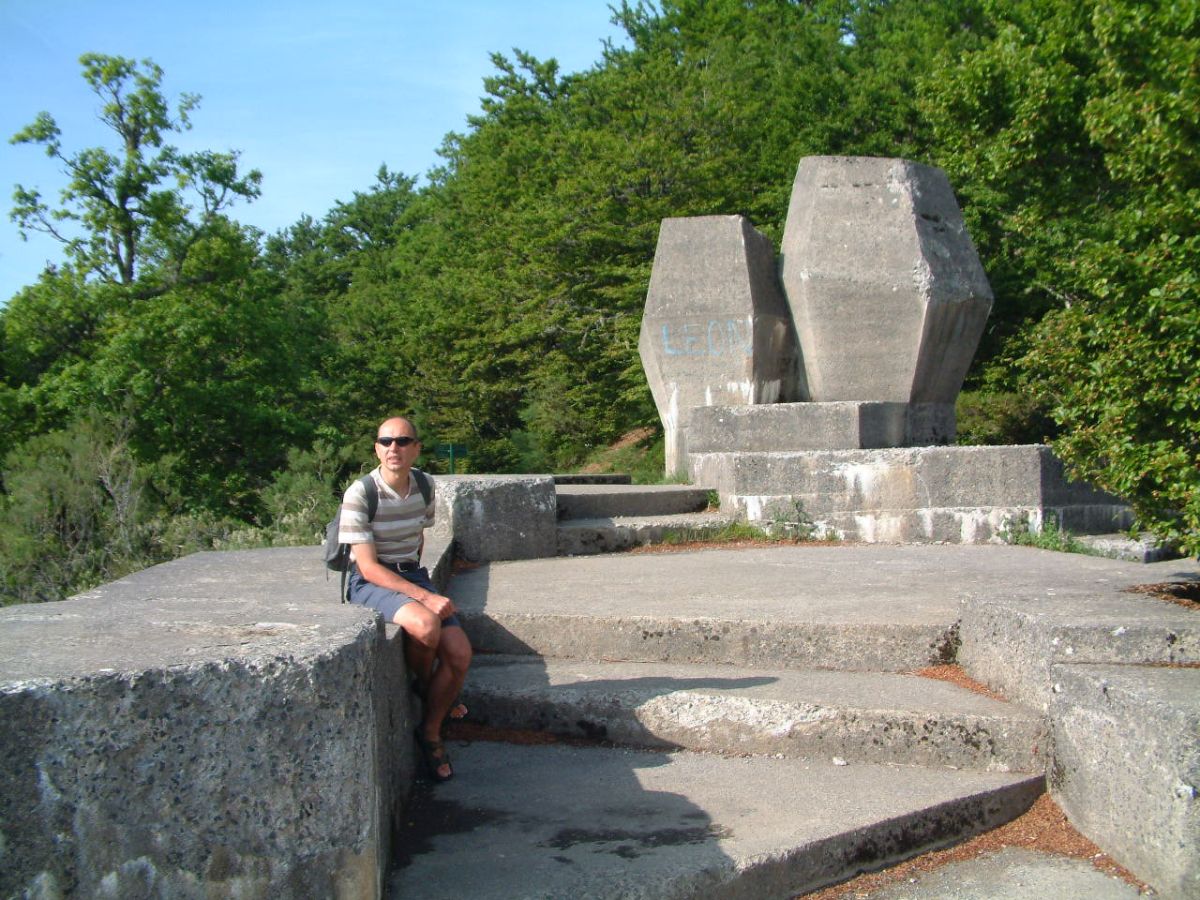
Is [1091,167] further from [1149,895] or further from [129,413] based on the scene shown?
[129,413]

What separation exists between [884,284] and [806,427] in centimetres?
127

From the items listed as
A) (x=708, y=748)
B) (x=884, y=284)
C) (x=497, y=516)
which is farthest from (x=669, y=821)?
(x=884, y=284)

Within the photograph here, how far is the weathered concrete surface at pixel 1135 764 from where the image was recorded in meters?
2.76

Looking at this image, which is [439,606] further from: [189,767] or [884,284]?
[884,284]

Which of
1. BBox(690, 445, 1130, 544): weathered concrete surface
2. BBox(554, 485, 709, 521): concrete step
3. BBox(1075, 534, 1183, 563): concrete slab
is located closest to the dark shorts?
BBox(554, 485, 709, 521): concrete step

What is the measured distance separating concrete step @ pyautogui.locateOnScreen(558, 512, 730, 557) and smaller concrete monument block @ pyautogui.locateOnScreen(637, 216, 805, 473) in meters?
1.59

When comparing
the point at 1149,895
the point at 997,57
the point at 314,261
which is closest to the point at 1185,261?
the point at 1149,895

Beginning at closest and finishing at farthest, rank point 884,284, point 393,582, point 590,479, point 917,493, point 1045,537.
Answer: point 393,582 < point 1045,537 < point 917,493 < point 884,284 < point 590,479

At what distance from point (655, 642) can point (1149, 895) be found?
198 cm

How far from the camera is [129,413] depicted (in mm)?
17219

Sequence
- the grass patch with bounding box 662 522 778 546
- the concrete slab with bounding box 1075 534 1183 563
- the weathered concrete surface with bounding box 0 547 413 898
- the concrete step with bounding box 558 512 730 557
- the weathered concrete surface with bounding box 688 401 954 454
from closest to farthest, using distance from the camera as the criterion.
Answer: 1. the weathered concrete surface with bounding box 0 547 413 898
2. the concrete slab with bounding box 1075 534 1183 563
3. the concrete step with bounding box 558 512 730 557
4. the grass patch with bounding box 662 522 778 546
5. the weathered concrete surface with bounding box 688 401 954 454

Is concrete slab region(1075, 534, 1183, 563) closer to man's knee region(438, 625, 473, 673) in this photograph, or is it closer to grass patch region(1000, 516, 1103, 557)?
grass patch region(1000, 516, 1103, 557)

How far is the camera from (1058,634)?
139 inches

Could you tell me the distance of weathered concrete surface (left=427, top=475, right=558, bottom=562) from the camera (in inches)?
256
